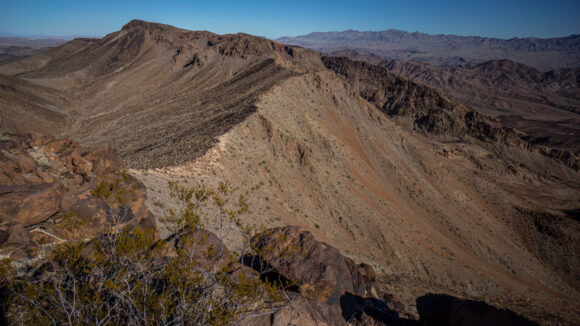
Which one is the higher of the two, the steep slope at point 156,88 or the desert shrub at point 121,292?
the steep slope at point 156,88

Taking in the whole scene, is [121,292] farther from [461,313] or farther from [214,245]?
[461,313]

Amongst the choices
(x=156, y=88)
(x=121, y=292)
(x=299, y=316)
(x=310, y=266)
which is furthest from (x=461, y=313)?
(x=156, y=88)

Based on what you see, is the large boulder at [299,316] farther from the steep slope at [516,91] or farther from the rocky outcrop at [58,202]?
the steep slope at [516,91]

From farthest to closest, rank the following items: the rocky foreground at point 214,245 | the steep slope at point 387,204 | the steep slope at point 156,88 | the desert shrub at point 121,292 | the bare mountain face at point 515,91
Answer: the bare mountain face at point 515,91, the steep slope at point 156,88, the steep slope at point 387,204, the rocky foreground at point 214,245, the desert shrub at point 121,292

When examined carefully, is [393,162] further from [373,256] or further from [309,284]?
[309,284]

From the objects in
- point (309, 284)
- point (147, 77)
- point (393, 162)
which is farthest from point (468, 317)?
point (147, 77)

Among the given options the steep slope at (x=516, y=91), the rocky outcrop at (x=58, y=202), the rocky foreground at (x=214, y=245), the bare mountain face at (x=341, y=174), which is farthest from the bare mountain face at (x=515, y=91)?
the rocky outcrop at (x=58, y=202)
